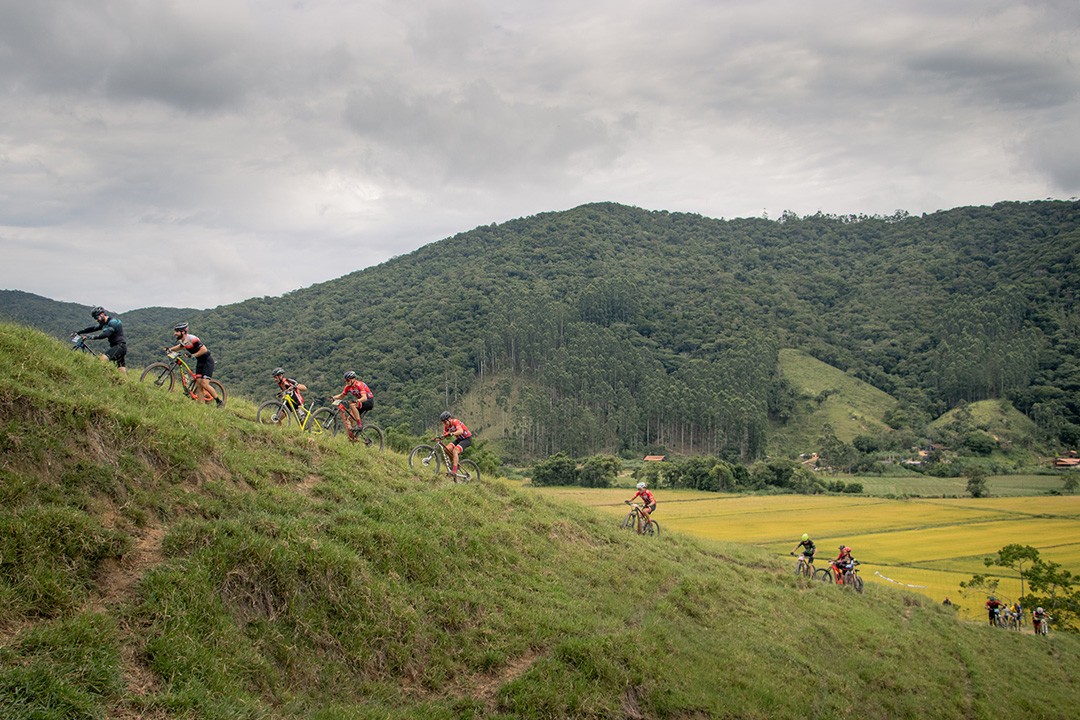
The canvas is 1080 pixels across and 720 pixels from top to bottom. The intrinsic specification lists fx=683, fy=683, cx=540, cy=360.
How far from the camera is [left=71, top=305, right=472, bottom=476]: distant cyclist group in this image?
15656 millimetres

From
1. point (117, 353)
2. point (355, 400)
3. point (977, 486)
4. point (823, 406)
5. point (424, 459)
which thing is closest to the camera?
point (117, 353)

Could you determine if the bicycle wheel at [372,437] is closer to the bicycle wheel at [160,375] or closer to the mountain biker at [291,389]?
the mountain biker at [291,389]

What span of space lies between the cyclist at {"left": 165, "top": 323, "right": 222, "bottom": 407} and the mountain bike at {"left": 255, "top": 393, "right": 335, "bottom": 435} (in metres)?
1.26

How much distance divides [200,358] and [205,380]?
0.63 m

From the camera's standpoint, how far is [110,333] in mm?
15750

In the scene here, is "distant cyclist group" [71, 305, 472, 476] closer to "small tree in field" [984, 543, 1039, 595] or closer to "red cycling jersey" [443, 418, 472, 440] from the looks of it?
"red cycling jersey" [443, 418, 472, 440]

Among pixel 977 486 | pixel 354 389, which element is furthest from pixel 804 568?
pixel 977 486

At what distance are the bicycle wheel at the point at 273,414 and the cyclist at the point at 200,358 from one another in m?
1.21

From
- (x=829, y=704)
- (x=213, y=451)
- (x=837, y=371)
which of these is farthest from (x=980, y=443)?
(x=213, y=451)

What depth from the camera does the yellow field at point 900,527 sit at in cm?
4334

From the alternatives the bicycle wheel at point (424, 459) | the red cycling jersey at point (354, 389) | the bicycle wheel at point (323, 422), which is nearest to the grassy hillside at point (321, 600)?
the bicycle wheel at point (424, 459)

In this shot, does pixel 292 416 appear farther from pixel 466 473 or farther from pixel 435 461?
pixel 466 473

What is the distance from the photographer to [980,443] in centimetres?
10956

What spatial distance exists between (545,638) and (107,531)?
24.1 ft
